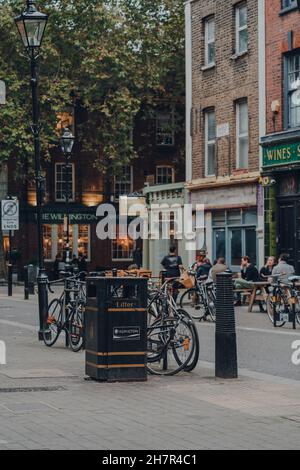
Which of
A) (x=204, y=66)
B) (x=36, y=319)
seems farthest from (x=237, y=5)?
(x=36, y=319)

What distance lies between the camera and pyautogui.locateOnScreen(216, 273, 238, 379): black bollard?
13.2 meters

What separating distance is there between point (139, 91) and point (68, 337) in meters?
37.7

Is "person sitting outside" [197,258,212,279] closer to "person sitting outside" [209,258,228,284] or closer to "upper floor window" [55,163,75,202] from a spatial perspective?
"person sitting outside" [209,258,228,284]

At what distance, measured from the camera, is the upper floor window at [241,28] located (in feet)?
112

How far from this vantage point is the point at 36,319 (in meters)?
25.1

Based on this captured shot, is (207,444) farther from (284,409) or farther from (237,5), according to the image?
(237,5)

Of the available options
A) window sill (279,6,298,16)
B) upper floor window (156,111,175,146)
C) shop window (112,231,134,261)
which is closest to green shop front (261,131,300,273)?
window sill (279,6,298,16)

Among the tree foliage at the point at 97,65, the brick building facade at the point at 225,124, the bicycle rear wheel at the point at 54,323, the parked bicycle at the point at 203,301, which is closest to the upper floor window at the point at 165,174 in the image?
the tree foliage at the point at 97,65

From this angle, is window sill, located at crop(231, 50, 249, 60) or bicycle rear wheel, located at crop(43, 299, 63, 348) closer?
bicycle rear wheel, located at crop(43, 299, 63, 348)

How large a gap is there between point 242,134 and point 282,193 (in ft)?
10.9

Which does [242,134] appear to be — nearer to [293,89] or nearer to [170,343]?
[293,89]

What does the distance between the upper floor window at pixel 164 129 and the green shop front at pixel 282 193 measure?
2689cm

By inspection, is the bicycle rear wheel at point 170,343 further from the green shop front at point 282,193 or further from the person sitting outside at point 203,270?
the green shop front at point 282,193

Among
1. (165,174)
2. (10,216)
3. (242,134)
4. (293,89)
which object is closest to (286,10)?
(293,89)
